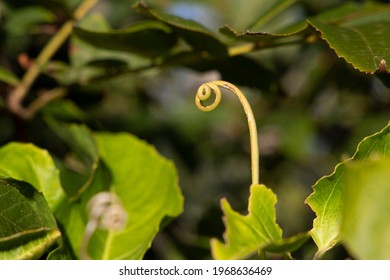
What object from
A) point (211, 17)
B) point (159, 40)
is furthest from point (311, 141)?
point (159, 40)

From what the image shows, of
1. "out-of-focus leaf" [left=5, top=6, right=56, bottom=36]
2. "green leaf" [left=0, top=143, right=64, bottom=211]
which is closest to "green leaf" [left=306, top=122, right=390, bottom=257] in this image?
"green leaf" [left=0, top=143, right=64, bottom=211]

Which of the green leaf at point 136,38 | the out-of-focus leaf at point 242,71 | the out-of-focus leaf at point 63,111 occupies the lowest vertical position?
the out-of-focus leaf at point 63,111

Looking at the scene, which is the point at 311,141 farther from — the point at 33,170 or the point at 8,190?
the point at 8,190

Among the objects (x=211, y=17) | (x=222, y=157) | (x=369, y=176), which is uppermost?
(x=211, y=17)

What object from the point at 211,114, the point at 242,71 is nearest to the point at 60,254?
the point at 242,71

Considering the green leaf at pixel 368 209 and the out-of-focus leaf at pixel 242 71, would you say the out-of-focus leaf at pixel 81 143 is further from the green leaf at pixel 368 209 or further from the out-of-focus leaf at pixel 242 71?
the green leaf at pixel 368 209

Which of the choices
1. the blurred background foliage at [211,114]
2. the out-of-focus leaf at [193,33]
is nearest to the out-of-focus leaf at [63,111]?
the blurred background foliage at [211,114]
